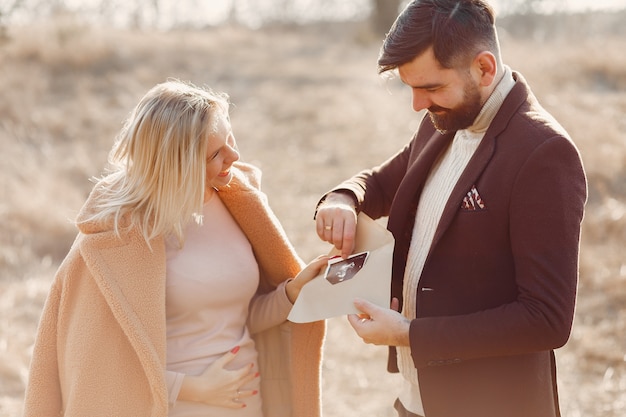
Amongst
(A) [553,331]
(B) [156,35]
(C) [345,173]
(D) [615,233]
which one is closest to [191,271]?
(A) [553,331]

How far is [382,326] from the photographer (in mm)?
2389

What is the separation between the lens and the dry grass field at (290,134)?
5559mm

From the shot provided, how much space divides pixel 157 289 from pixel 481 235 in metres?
1.12

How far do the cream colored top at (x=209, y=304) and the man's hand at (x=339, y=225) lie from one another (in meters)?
0.38

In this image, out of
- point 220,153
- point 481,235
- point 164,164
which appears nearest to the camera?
point 481,235

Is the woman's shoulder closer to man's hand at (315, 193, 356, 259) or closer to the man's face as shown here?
man's hand at (315, 193, 356, 259)

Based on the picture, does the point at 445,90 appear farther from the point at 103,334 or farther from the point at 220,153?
the point at 103,334

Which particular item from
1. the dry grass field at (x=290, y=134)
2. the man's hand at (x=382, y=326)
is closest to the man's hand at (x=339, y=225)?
the man's hand at (x=382, y=326)

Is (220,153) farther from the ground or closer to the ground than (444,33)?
closer to the ground

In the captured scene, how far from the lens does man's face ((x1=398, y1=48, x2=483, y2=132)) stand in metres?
2.41

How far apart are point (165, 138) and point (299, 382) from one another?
1.10m

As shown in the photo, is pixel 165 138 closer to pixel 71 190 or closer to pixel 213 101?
pixel 213 101

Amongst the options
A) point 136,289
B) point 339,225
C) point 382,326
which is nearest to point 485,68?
point 339,225

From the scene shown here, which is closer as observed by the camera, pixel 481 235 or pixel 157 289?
pixel 481 235
